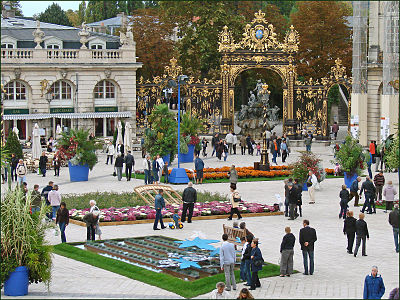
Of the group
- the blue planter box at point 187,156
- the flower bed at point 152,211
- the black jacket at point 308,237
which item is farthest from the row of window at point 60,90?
the black jacket at point 308,237

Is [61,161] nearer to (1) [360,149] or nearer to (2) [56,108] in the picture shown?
(2) [56,108]

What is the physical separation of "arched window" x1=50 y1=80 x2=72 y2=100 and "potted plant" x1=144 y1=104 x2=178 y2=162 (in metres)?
12.7

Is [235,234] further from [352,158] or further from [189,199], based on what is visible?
[352,158]

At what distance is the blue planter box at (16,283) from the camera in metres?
19.3

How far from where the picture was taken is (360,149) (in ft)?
117

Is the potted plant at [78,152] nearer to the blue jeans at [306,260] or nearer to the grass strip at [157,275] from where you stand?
the grass strip at [157,275]

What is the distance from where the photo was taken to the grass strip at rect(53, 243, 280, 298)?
20.0 meters

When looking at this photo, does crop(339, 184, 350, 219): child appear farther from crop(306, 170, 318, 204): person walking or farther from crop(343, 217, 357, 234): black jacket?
crop(343, 217, 357, 234): black jacket

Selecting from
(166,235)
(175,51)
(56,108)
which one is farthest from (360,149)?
(175,51)

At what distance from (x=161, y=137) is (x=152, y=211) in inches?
519

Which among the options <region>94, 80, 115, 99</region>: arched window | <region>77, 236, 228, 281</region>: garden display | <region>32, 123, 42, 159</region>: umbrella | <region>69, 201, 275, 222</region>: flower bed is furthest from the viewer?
<region>94, 80, 115, 99</region>: arched window

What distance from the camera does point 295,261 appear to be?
75.3 feet

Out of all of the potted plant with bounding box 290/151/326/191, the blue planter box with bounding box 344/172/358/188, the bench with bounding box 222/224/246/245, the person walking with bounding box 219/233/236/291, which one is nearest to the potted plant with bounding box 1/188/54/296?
the person walking with bounding box 219/233/236/291

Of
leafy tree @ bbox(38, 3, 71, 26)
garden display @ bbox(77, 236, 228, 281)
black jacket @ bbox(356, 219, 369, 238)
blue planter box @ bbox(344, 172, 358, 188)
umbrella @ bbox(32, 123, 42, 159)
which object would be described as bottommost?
garden display @ bbox(77, 236, 228, 281)
